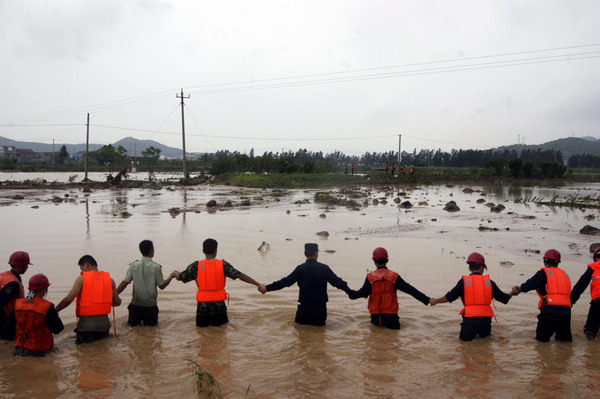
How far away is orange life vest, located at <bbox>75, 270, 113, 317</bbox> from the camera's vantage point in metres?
6.02

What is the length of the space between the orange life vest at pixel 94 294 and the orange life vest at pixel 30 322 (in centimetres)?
42

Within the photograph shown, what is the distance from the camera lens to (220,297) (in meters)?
6.79

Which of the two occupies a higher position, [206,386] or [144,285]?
[144,285]

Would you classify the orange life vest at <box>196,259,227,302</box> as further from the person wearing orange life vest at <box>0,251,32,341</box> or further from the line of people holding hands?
the person wearing orange life vest at <box>0,251,32,341</box>

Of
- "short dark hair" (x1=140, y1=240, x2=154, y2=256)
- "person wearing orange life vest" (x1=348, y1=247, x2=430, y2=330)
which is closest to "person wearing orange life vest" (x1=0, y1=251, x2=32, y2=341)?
"short dark hair" (x1=140, y1=240, x2=154, y2=256)

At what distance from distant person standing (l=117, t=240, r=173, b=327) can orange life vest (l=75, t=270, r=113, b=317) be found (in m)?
0.44

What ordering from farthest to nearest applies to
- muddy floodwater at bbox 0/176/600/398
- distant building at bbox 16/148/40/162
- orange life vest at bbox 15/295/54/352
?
1. distant building at bbox 16/148/40/162
2. orange life vest at bbox 15/295/54/352
3. muddy floodwater at bbox 0/176/600/398

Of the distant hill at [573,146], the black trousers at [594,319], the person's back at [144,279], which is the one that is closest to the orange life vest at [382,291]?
the black trousers at [594,319]

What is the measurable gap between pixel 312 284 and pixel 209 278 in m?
1.50

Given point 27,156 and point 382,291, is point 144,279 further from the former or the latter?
point 27,156

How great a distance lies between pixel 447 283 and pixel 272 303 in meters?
3.78

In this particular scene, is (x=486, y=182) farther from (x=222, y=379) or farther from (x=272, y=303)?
(x=222, y=379)

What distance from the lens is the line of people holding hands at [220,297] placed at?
5.76 meters

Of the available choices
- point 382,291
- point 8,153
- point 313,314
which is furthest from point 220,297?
point 8,153
